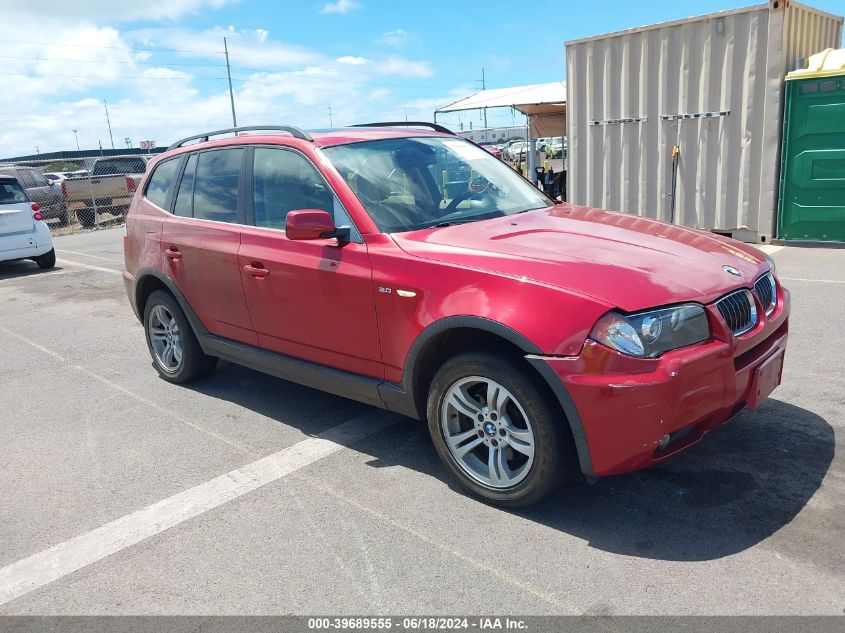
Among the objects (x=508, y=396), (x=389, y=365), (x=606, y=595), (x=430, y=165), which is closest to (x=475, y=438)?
(x=508, y=396)

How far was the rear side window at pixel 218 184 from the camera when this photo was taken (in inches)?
187

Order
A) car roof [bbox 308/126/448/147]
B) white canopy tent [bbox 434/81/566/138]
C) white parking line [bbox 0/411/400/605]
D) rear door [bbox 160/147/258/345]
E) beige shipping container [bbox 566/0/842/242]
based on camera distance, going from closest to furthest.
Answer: white parking line [bbox 0/411/400/605] → car roof [bbox 308/126/448/147] → rear door [bbox 160/147/258/345] → beige shipping container [bbox 566/0/842/242] → white canopy tent [bbox 434/81/566/138]

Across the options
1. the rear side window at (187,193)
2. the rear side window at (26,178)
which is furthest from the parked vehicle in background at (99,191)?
the rear side window at (187,193)

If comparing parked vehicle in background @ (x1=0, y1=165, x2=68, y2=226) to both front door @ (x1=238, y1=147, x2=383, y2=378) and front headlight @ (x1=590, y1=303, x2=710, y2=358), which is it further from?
front headlight @ (x1=590, y1=303, x2=710, y2=358)

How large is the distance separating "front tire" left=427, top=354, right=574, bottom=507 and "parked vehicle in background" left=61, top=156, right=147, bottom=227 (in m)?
18.0

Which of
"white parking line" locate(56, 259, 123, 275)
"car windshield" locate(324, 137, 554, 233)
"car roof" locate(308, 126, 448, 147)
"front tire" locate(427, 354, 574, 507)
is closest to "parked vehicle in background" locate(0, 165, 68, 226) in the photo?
"white parking line" locate(56, 259, 123, 275)

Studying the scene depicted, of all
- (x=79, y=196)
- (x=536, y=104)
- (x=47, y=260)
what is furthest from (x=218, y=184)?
Result: (x=79, y=196)

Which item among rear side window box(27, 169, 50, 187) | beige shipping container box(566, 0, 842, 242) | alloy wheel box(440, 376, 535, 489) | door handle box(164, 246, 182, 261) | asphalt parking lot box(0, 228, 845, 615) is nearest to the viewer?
asphalt parking lot box(0, 228, 845, 615)

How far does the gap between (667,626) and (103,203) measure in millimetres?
21084

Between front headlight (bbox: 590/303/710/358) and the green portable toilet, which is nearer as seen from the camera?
front headlight (bbox: 590/303/710/358)

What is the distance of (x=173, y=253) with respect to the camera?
517 cm

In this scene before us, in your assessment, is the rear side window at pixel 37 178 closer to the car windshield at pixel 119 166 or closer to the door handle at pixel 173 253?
the car windshield at pixel 119 166

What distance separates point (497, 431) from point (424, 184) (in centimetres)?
162

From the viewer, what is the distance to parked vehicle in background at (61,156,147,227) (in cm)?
2000
